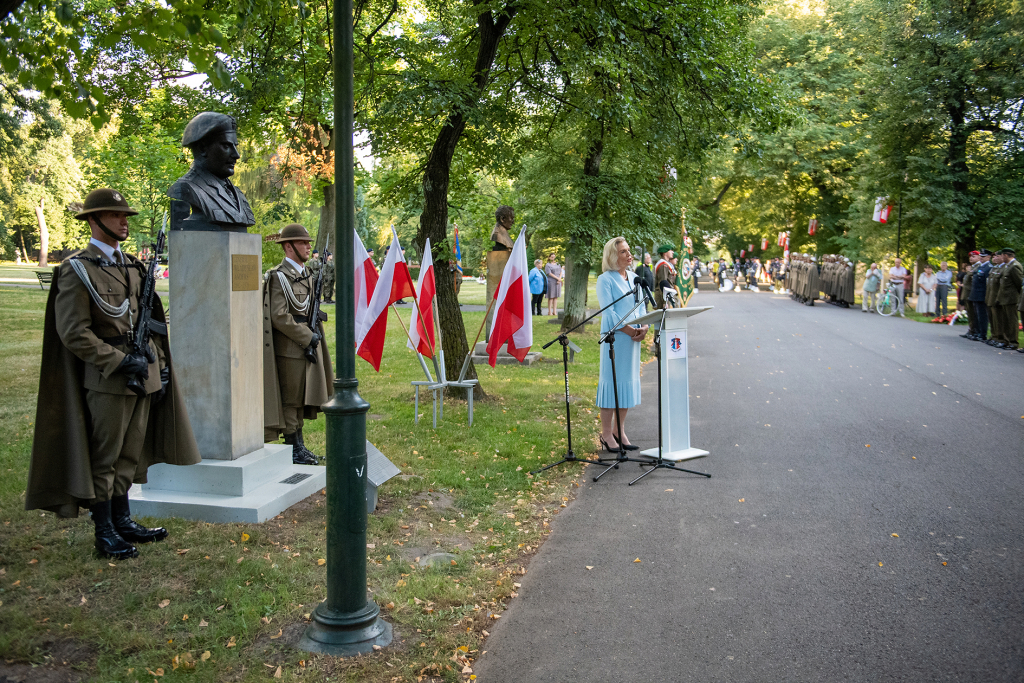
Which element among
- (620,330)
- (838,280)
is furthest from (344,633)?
(838,280)

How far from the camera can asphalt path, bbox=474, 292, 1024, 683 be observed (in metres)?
3.90

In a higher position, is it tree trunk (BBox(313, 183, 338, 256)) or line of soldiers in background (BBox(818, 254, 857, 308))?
tree trunk (BBox(313, 183, 338, 256))

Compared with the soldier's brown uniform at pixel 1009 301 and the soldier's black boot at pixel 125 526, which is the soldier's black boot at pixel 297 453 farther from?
the soldier's brown uniform at pixel 1009 301

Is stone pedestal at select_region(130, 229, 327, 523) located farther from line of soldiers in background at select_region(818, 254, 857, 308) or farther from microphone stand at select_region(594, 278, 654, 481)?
line of soldiers in background at select_region(818, 254, 857, 308)

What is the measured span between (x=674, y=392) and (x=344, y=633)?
4.69 meters

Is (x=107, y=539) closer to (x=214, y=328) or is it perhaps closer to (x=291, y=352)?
(x=214, y=328)

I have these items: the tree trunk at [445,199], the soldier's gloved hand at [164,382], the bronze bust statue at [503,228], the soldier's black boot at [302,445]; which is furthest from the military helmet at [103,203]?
the bronze bust statue at [503,228]

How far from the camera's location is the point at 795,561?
204 inches

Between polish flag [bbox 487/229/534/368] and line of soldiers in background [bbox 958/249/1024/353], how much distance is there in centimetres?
1460

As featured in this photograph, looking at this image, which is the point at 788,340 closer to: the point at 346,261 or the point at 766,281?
the point at 346,261

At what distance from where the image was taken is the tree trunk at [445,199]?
10781mm

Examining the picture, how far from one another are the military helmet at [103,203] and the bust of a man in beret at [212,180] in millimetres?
838

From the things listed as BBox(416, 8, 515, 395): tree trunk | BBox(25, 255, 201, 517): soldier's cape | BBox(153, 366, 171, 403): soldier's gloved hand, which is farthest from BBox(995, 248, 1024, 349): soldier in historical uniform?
BBox(25, 255, 201, 517): soldier's cape

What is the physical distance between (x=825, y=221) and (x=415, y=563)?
43672mm
